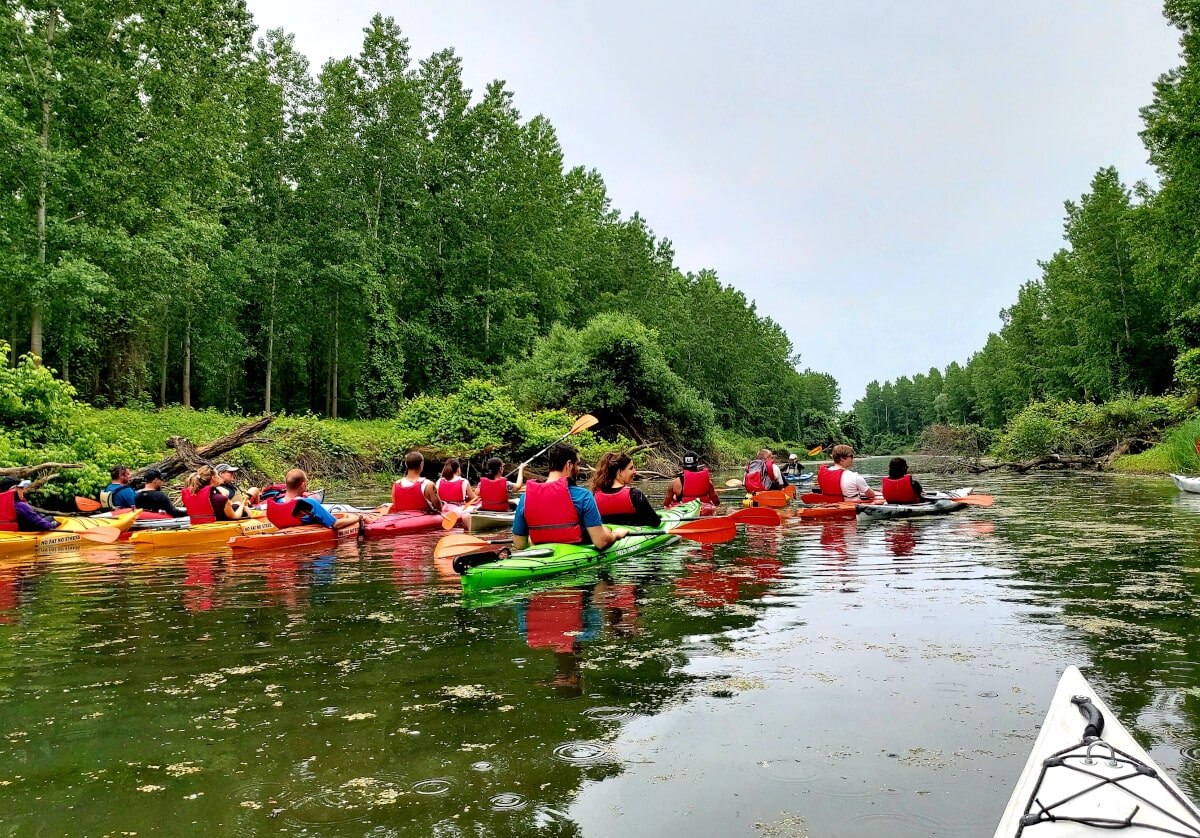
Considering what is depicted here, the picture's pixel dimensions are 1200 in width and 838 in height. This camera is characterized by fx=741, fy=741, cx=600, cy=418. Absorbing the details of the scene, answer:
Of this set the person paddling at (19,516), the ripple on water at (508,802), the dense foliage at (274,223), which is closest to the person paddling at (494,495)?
the person paddling at (19,516)

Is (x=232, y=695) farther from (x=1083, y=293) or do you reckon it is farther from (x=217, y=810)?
(x=1083, y=293)

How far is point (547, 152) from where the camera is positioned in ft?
141

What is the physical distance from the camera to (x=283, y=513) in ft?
36.2

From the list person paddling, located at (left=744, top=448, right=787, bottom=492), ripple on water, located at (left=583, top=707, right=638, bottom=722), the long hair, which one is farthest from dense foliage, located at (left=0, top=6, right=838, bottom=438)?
ripple on water, located at (left=583, top=707, right=638, bottom=722)

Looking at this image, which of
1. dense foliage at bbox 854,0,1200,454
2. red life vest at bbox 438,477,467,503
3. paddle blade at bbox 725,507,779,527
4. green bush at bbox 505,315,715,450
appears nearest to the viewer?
paddle blade at bbox 725,507,779,527

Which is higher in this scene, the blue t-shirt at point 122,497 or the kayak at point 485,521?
the blue t-shirt at point 122,497

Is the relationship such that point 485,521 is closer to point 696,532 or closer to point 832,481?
point 696,532

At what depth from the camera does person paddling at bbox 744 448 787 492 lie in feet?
52.3

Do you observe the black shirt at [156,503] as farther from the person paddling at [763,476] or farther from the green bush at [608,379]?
the green bush at [608,379]

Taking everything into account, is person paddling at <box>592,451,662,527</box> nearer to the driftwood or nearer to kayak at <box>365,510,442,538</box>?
kayak at <box>365,510,442,538</box>

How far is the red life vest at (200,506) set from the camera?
11523mm

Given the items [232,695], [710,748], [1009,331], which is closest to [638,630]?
[710,748]

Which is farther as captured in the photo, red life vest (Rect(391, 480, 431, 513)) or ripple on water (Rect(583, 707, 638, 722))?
red life vest (Rect(391, 480, 431, 513))

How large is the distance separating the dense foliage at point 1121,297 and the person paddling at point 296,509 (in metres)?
26.3
